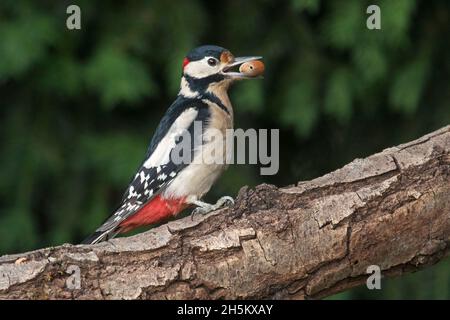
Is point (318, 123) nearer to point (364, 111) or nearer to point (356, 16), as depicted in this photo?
point (364, 111)

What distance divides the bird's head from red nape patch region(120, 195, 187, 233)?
0.57 m

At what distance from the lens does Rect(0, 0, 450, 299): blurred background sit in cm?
507

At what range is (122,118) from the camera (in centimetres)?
558

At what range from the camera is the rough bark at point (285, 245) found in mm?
3172

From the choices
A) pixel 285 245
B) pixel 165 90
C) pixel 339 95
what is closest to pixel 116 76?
pixel 165 90

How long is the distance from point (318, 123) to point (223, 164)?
140 centimetres

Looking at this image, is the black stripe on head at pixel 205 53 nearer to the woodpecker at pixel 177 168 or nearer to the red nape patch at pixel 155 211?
the woodpecker at pixel 177 168

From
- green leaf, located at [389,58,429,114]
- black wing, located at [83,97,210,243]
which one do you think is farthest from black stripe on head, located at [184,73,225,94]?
green leaf, located at [389,58,429,114]

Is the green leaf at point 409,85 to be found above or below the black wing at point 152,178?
above

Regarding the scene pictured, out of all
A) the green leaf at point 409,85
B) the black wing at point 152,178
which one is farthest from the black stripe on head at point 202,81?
the green leaf at point 409,85

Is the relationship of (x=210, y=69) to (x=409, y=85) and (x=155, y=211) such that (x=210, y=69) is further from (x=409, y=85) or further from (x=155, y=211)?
(x=409, y=85)

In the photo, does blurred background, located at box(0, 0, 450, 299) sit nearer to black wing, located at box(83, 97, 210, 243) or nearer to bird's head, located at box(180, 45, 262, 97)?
bird's head, located at box(180, 45, 262, 97)

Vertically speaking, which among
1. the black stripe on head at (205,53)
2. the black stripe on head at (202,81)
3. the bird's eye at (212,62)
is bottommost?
the black stripe on head at (202,81)

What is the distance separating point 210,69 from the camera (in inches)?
176
